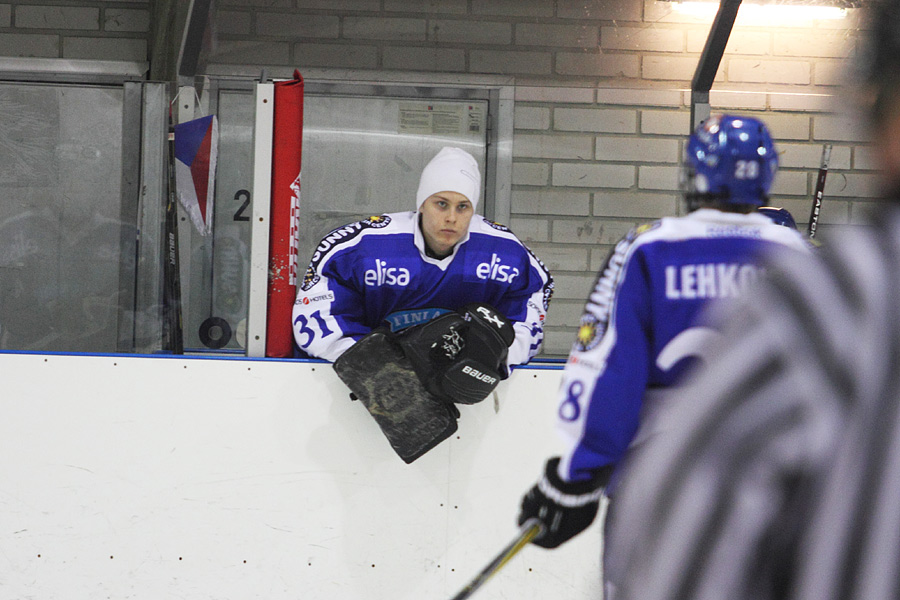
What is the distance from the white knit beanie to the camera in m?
2.49

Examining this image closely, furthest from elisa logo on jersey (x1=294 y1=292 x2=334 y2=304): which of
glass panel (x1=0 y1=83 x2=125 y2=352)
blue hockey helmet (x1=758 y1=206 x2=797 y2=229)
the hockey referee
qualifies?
the hockey referee

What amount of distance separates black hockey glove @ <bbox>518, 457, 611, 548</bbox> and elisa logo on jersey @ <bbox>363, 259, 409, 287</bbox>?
3.89ft

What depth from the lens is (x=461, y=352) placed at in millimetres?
2252

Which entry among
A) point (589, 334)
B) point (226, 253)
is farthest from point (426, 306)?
point (589, 334)

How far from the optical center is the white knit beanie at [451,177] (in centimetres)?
249

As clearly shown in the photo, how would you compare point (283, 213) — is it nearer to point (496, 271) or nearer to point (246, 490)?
point (496, 271)

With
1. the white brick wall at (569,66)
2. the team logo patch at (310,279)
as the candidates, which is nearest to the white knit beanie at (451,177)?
the team logo patch at (310,279)

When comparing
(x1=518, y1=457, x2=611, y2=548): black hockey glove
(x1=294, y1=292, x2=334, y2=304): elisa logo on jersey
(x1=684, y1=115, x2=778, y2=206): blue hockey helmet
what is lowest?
(x1=518, y1=457, x2=611, y2=548): black hockey glove

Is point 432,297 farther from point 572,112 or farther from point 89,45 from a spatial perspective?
point 89,45

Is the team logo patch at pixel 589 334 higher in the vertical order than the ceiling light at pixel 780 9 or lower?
lower

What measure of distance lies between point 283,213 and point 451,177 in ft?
1.49

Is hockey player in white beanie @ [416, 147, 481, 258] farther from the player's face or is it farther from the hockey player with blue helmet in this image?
the hockey player with blue helmet

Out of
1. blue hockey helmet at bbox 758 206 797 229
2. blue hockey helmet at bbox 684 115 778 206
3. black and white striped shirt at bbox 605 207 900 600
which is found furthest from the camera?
blue hockey helmet at bbox 758 206 797 229

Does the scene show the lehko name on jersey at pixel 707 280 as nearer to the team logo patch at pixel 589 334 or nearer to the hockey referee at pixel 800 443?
the team logo patch at pixel 589 334
